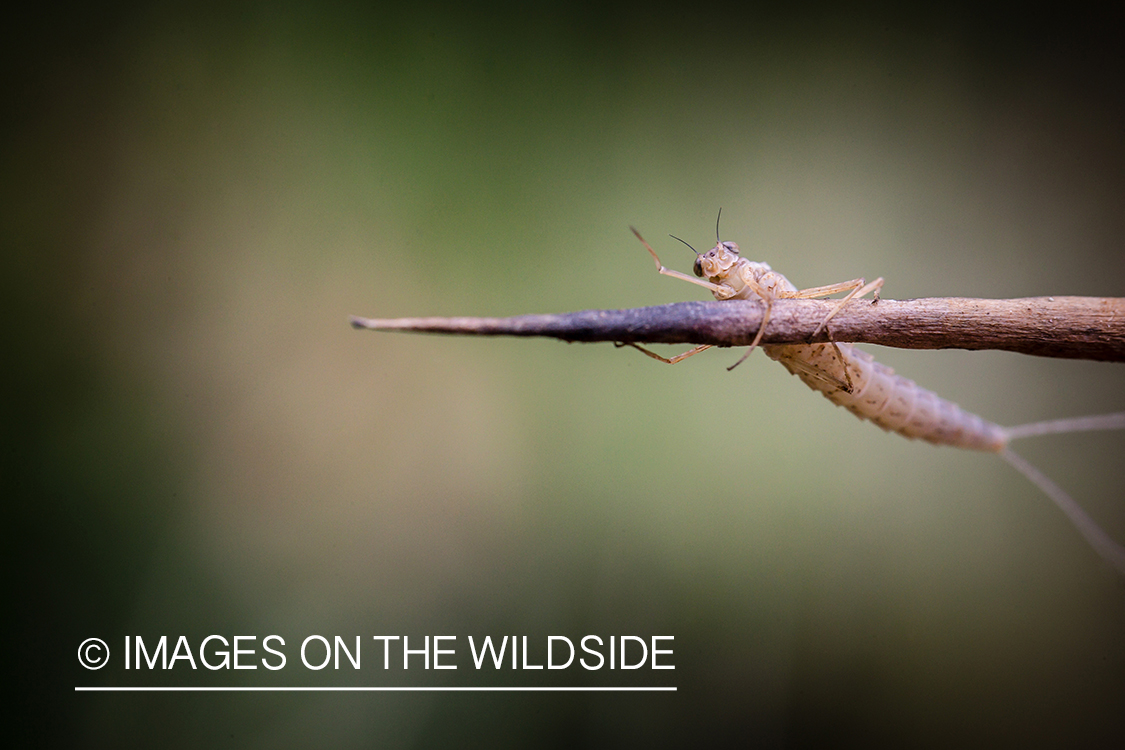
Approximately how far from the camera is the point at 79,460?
58.9 inches

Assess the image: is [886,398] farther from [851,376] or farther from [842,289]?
[842,289]

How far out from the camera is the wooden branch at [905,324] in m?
0.69

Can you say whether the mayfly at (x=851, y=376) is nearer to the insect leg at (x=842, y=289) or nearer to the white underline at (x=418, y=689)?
the insect leg at (x=842, y=289)

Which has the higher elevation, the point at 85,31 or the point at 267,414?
the point at 85,31

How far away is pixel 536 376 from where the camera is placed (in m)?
1.68

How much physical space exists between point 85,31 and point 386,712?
1809 millimetres

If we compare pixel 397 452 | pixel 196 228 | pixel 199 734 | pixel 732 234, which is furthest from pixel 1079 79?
pixel 199 734

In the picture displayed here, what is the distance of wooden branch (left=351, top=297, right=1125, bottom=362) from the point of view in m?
0.69

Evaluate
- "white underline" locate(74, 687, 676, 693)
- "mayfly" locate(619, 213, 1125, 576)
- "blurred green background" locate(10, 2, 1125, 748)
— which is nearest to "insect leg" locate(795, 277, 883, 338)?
"mayfly" locate(619, 213, 1125, 576)

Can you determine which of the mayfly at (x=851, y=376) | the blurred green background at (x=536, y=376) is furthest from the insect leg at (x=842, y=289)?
the blurred green background at (x=536, y=376)

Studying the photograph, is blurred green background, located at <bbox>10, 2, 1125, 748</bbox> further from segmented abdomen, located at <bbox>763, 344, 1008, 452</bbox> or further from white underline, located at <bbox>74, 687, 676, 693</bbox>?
segmented abdomen, located at <bbox>763, 344, 1008, 452</bbox>

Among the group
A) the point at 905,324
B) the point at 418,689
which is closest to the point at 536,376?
the point at 418,689

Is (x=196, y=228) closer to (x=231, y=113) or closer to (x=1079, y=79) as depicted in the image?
(x=231, y=113)

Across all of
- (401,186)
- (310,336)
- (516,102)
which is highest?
(516,102)
